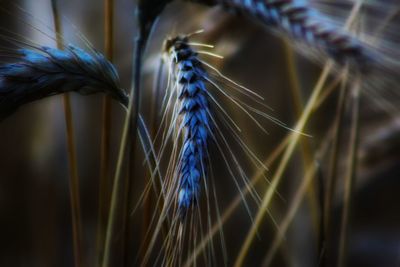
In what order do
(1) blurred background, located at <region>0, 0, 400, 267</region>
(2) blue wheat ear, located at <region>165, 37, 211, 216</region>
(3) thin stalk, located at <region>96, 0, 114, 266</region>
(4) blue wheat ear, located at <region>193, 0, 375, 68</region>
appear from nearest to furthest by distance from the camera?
(4) blue wheat ear, located at <region>193, 0, 375, 68</region> → (2) blue wheat ear, located at <region>165, 37, 211, 216</region> → (3) thin stalk, located at <region>96, 0, 114, 266</region> → (1) blurred background, located at <region>0, 0, 400, 267</region>

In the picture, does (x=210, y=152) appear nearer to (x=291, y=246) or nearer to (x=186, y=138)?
(x=186, y=138)

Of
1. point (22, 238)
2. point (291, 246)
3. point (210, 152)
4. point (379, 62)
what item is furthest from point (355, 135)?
point (22, 238)

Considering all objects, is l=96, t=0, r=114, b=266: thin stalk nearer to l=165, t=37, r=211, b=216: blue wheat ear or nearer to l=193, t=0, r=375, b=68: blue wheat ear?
l=165, t=37, r=211, b=216: blue wheat ear

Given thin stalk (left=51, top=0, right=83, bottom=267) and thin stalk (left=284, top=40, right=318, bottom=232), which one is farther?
thin stalk (left=284, top=40, right=318, bottom=232)

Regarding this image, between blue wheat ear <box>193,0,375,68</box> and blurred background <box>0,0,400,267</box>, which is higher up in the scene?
blue wheat ear <box>193,0,375,68</box>

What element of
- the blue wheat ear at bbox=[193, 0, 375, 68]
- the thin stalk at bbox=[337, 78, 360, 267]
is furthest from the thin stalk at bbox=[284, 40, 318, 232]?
the blue wheat ear at bbox=[193, 0, 375, 68]

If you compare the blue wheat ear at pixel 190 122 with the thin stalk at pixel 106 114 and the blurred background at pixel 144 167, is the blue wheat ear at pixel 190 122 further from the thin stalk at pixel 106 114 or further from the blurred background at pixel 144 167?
the blurred background at pixel 144 167
